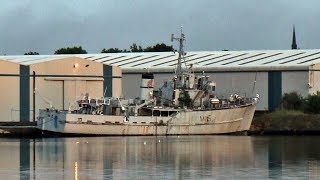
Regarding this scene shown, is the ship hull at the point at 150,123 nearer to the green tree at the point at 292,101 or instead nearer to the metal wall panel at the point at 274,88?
the green tree at the point at 292,101

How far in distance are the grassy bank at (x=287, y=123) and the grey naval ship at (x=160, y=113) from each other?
3421 mm

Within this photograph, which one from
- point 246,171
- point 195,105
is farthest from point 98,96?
point 246,171

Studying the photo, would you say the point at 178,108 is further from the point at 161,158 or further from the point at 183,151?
the point at 161,158

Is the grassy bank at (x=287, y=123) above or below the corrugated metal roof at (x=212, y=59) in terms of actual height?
below

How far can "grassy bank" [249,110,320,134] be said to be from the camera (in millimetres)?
88500

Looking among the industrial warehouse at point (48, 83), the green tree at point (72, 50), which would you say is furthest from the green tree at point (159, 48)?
the industrial warehouse at point (48, 83)

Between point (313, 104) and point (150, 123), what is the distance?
13838 mm

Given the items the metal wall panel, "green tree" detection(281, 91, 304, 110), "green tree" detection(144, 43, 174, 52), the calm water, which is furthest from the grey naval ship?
"green tree" detection(144, 43, 174, 52)

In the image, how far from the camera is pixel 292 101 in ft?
301

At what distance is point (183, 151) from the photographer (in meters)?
58.1

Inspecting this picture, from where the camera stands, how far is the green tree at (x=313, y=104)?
296 ft

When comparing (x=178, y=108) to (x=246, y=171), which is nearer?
(x=246, y=171)

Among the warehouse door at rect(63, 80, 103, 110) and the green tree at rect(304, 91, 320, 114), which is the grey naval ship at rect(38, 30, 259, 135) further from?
the warehouse door at rect(63, 80, 103, 110)

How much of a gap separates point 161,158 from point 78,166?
624cm
